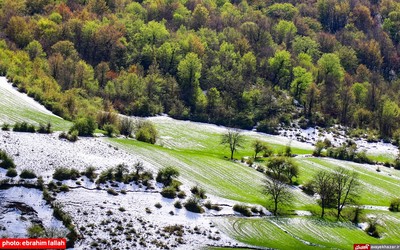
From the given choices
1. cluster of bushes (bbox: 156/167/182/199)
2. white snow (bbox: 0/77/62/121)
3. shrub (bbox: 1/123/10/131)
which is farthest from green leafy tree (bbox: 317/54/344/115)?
shrub (bbox: 1/123/10/131)

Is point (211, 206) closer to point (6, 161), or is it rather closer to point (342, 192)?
point (342, 192)

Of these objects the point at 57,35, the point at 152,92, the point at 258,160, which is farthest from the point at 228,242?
the point at 57,35

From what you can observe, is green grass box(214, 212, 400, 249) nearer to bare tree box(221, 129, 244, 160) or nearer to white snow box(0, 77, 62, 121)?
bare tree box(221, 129, 244, 160)

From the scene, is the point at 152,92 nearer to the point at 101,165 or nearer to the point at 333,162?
the point at 333,162

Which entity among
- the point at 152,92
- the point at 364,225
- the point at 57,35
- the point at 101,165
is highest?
the point at 57,35

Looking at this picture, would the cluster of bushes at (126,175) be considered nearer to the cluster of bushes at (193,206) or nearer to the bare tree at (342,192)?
the cluster of bushes at (193,206)
